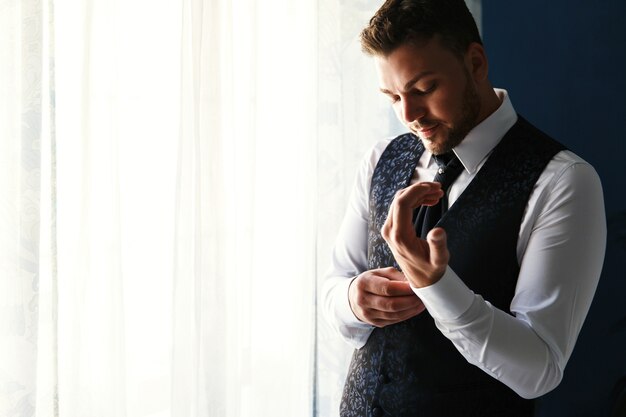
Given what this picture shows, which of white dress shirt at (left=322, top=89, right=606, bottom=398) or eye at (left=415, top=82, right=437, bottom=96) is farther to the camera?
eye at (left=415, top=82, right=437, bottom=96)

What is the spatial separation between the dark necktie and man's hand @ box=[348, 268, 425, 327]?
7.0 inches

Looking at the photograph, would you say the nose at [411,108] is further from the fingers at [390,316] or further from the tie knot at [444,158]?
the fingers at [390,316]

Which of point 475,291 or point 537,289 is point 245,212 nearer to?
point 475,291

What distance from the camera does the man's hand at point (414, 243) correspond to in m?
1.21

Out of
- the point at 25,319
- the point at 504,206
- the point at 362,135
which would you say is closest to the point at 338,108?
the point at 362,135

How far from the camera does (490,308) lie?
1306mm

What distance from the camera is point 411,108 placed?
154 centimetres

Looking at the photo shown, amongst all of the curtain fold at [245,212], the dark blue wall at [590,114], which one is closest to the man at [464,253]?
the curtain fold at [245,212]

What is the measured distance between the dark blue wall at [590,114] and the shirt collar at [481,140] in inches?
30.8

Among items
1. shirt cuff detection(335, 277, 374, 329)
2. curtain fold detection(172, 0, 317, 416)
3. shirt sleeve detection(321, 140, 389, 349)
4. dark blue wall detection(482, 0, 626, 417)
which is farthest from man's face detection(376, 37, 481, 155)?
dark blue wall detection(482, 0, 626, 417)

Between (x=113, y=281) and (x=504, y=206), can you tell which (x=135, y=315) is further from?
(x=504, y=206)

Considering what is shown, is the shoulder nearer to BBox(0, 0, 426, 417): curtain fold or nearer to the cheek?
the cheek

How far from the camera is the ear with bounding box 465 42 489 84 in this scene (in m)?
1.60

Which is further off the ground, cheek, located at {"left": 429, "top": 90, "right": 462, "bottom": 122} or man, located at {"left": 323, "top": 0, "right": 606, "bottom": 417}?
cheek, located at {"left": 429, "top": 90, "right": 462, "bottom": 122}
